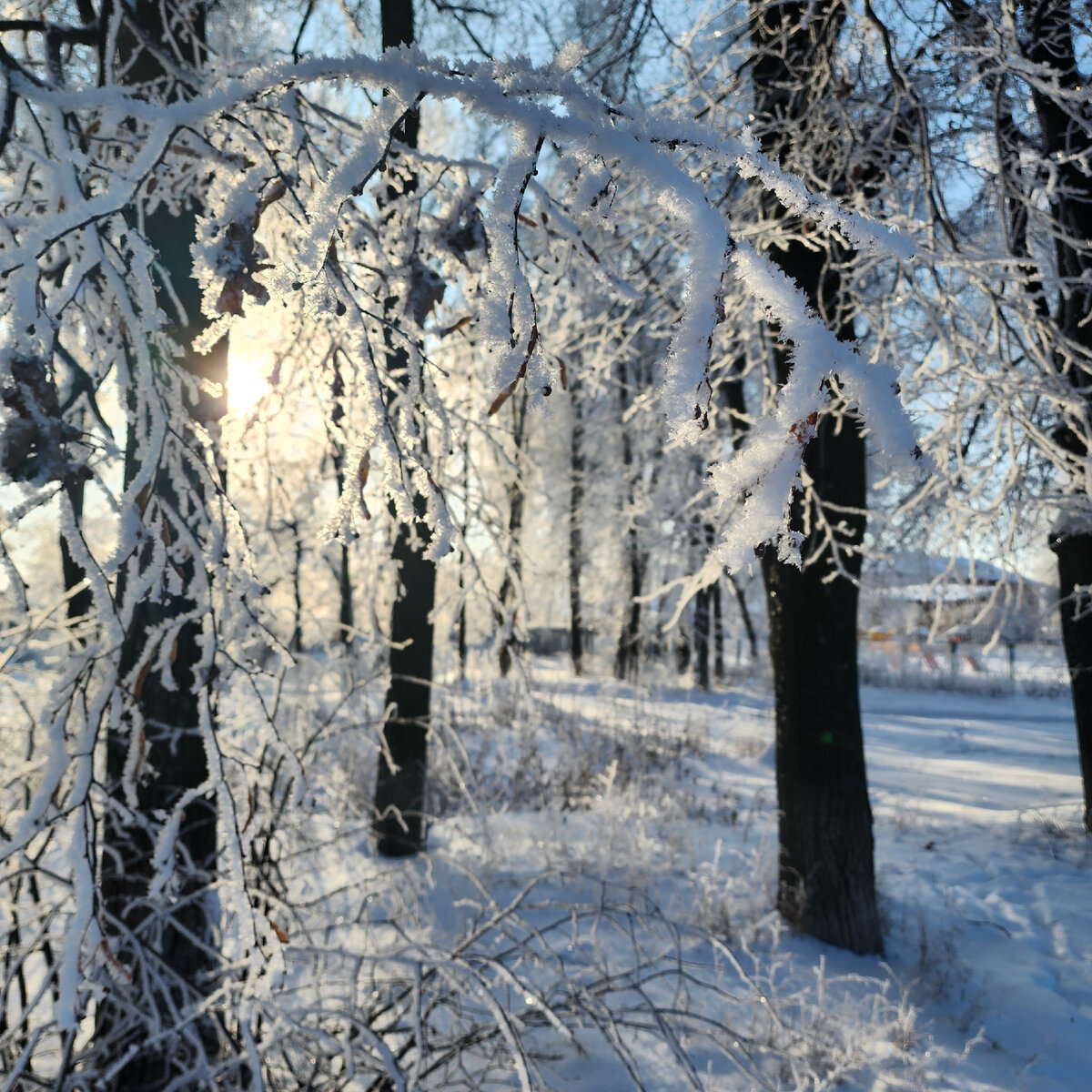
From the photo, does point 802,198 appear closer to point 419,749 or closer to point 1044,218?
point 1044,218

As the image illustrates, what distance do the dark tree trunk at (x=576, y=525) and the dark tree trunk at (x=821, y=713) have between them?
12.1 meters

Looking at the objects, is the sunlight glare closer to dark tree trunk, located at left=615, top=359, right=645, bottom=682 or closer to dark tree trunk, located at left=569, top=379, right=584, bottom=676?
dark tree trunk, located at left=615, top=359, right=645, bottom=682

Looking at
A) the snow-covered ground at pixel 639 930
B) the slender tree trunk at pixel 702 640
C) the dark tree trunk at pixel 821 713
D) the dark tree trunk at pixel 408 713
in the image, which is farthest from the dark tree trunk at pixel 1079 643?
the slender tree trunk at pixel 702 640

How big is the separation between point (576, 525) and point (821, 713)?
44.9 feet

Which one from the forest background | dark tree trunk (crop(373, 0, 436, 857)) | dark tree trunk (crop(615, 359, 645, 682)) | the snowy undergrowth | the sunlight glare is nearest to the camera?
the forest background

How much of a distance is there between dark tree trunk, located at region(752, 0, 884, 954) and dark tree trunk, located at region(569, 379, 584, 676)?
477 inches

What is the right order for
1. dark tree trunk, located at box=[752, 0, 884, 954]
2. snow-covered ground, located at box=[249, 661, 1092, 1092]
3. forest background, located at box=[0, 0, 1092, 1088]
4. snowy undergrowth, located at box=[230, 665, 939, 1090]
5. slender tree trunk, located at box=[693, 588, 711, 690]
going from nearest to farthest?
forest background, located at box=[0, 0, 1092, 1088] < snowy undergrowth, located at box=[230, 665, 939, 1090] < snow-covered ground, located at box=[249, 661, 1092, 1092] < dark tree trunk, located at box=[752, 0, 884, 954] < slender tree trunk, located at box=[693, 588, 711, 690]

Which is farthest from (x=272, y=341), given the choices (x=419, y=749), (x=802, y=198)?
(x=419, y=749)

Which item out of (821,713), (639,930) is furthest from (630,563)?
(639,930)

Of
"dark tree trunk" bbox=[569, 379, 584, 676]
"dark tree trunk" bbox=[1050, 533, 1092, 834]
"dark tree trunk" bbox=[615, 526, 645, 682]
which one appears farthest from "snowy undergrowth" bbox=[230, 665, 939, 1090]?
"dark tree trunk" bbox=[569, 379, 584, 676]

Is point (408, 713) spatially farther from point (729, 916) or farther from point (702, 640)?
point (702, 640)

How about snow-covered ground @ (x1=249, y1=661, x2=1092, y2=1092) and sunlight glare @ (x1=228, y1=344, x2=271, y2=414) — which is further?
snow-covered ground @ (x1=249, y1=661, x2=1092, y2=1092)

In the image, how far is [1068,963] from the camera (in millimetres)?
3863

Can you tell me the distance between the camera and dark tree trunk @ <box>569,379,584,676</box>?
55.3 ft
